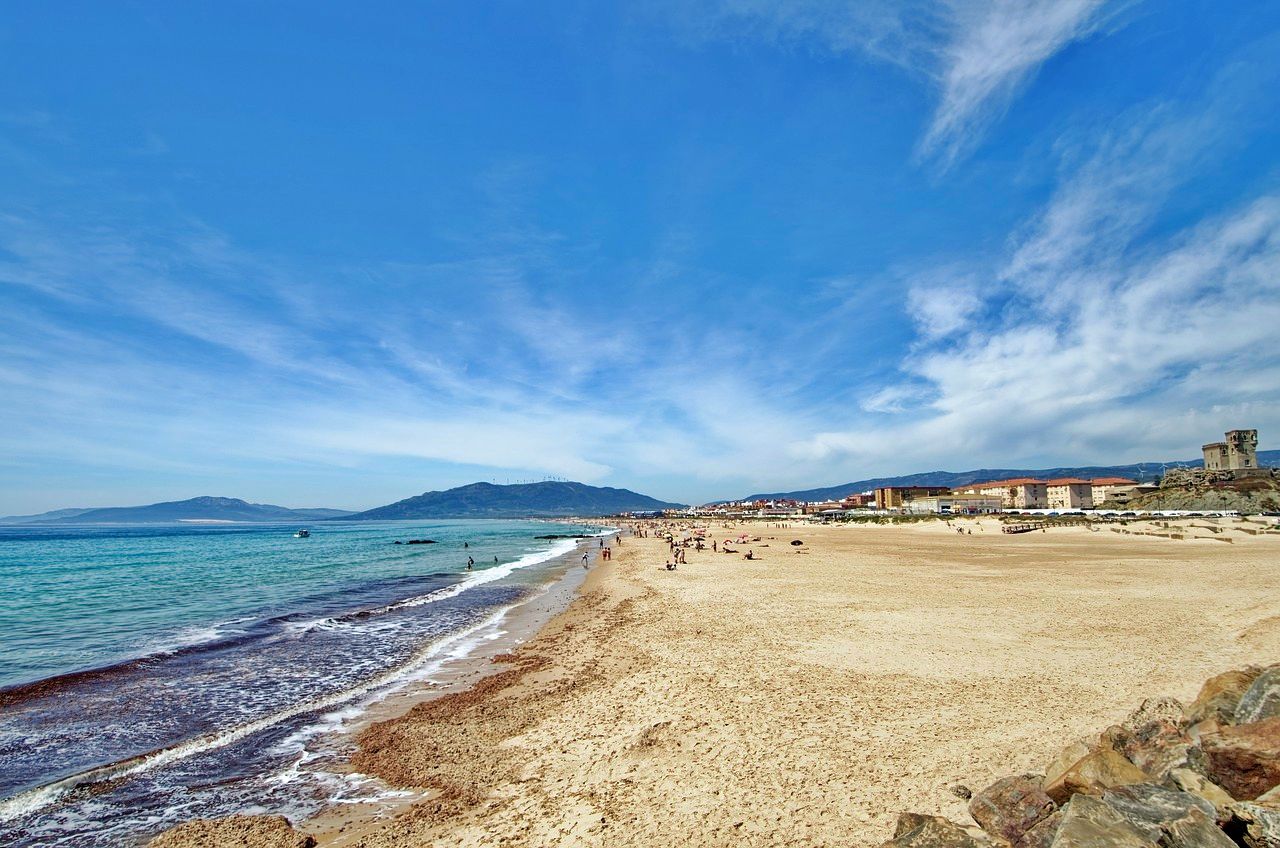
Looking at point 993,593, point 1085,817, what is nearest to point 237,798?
point 1085,817

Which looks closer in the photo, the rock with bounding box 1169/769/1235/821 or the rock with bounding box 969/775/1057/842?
the rock with bounding box 1169/769/1235/821

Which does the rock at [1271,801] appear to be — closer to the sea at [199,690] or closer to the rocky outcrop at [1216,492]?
the sea at [199,690]

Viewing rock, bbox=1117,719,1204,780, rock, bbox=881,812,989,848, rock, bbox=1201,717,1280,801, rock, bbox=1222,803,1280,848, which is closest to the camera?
rock, bbox=1222,803,1280,848

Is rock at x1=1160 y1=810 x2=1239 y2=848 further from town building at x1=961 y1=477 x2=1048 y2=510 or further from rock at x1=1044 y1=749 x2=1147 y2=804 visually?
town building at x1=961 y1=477 x2=1048 y2=510

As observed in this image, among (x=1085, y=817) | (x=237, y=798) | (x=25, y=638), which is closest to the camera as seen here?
(x=1085, y=817)

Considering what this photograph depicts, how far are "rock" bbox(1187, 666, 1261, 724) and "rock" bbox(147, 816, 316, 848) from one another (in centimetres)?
970

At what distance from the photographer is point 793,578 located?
82.3 feet

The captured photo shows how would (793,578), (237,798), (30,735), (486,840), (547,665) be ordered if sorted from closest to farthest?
(486,840)
(237,798)
(30,735)
(547,665)
(793,578)

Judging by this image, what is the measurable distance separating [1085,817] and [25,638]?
1040 inches

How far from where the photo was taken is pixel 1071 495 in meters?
103

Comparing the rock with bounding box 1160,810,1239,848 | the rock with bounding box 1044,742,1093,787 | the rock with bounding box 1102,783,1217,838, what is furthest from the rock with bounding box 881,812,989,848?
the rock with bounding box 1044,742,1093,787

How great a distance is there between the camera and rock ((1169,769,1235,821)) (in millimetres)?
4168

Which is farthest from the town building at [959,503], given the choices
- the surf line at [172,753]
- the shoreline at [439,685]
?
the surf line at [172,753]

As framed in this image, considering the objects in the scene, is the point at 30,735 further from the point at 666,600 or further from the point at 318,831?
the point at 666,600
